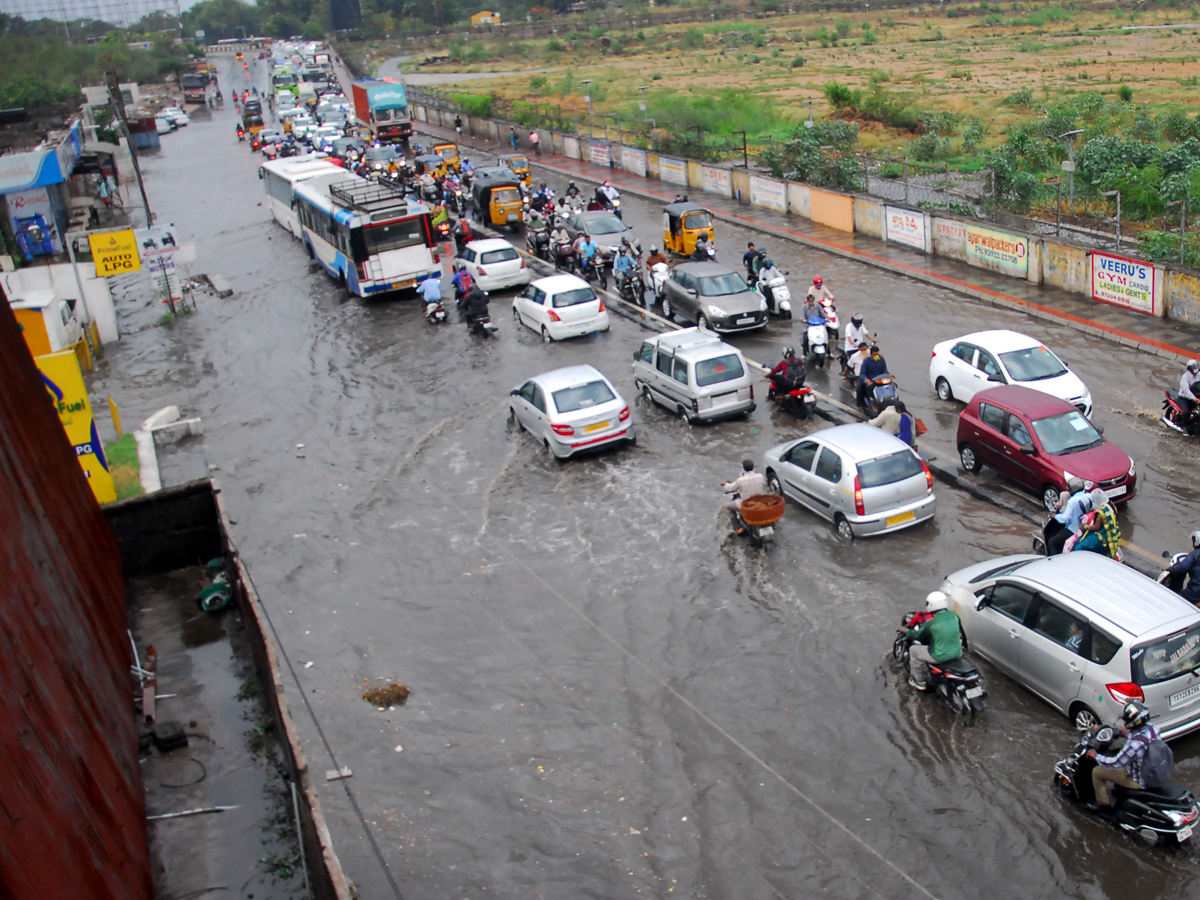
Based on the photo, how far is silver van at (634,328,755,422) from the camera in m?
19.8

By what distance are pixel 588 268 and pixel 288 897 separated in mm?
23802

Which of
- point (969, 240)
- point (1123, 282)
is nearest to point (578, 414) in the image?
point (1123, 282)

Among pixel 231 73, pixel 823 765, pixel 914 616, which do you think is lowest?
pixel 823 765

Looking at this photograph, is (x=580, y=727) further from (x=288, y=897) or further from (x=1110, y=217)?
(x=1110, y=217)

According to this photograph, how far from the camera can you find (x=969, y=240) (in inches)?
1123

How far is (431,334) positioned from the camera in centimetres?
2862

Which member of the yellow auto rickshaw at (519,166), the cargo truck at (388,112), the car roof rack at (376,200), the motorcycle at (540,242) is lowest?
the motorcycle at (540,242)

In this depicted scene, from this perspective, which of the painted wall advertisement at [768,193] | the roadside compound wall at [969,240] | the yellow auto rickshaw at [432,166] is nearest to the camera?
the roadside compound wall at [969,240]

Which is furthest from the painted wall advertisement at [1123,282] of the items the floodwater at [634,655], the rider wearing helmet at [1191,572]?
the rider wearing helmet at [1191,572]

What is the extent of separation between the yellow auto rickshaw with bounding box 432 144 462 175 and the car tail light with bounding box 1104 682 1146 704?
42.5 m

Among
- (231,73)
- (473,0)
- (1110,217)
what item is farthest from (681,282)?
(473,0)

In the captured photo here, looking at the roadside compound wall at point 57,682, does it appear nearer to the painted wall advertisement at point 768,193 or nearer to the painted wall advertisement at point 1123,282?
the painted wall advertisement at point 1123,282

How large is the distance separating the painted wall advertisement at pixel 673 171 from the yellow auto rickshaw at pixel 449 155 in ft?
31.2

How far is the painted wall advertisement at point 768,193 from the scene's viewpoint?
37.1 meters
